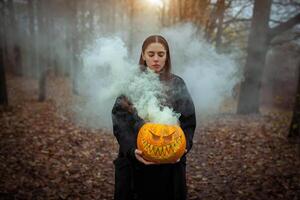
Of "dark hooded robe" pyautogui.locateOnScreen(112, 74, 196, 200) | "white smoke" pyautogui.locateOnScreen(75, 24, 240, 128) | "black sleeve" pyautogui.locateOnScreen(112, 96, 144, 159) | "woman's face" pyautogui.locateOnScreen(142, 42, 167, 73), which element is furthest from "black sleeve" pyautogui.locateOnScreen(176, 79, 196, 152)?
"black sleeve" pyautogui.locateOnScreen(112, 96, 144, 159)

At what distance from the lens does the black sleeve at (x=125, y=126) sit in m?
3.27

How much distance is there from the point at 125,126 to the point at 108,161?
448 cm

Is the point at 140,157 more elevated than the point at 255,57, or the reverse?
the point at 255,57

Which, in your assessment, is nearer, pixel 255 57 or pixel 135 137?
pixel 135 137

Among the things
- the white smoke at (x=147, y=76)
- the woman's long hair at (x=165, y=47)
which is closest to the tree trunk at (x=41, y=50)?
the white smoke at (x=147, y=76)

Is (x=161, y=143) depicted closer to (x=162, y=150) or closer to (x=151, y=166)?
(x=162, y=150)

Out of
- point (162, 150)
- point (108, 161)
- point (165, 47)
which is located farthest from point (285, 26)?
point (162, 150)

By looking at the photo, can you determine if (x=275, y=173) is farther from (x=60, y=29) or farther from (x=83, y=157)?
(x=60, y=29)

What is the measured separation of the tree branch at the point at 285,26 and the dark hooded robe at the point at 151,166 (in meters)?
10.8

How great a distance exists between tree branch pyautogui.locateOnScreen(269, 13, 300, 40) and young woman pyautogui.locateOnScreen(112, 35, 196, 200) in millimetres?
10787

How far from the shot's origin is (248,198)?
5652 mm

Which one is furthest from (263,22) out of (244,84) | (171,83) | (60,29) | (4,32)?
Answer: (4,32)

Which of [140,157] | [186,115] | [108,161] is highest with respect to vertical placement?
[186,115]

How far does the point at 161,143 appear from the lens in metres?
3.11
